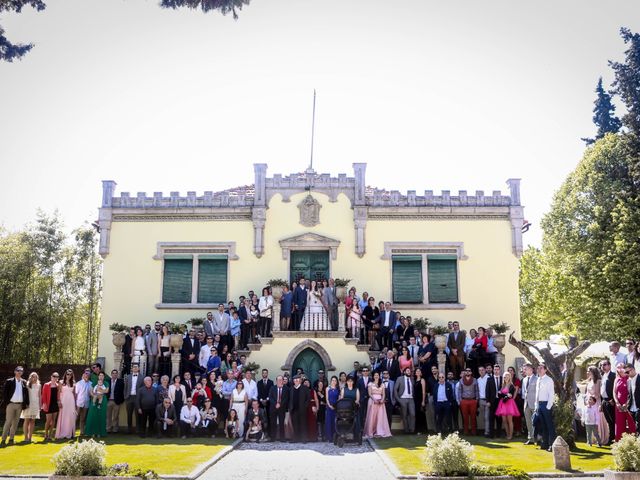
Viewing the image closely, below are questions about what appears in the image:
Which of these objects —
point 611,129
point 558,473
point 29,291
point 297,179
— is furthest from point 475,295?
point 29,291

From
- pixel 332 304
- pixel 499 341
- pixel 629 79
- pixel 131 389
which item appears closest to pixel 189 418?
pixel 131 389

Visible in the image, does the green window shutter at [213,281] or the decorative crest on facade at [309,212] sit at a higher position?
the decorative crest on facade at [309,212]

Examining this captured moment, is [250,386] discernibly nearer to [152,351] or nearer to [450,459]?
[152,351]

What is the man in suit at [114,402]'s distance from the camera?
16266 mm

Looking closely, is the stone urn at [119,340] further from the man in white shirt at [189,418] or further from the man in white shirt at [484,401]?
the man in white shirt at [484,401]

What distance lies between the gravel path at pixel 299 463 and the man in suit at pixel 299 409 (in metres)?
0.91

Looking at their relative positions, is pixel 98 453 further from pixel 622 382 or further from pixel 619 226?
pixel 619 226

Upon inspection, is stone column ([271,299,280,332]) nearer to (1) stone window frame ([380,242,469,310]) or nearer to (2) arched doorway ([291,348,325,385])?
(2) arched doorway ([291,348,325,385])

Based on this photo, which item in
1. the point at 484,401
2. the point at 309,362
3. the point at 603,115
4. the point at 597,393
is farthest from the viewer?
the point at 603,115

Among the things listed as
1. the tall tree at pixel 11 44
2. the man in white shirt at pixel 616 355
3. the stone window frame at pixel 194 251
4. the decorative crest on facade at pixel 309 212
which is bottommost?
the man in white shirt at pixel 616 355

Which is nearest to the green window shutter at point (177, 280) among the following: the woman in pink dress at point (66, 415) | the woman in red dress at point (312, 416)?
the woman in pink dress at point (66, 415)

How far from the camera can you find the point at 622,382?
13.3 metres

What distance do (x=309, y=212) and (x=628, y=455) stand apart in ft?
43.2

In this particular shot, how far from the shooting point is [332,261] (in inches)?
805
